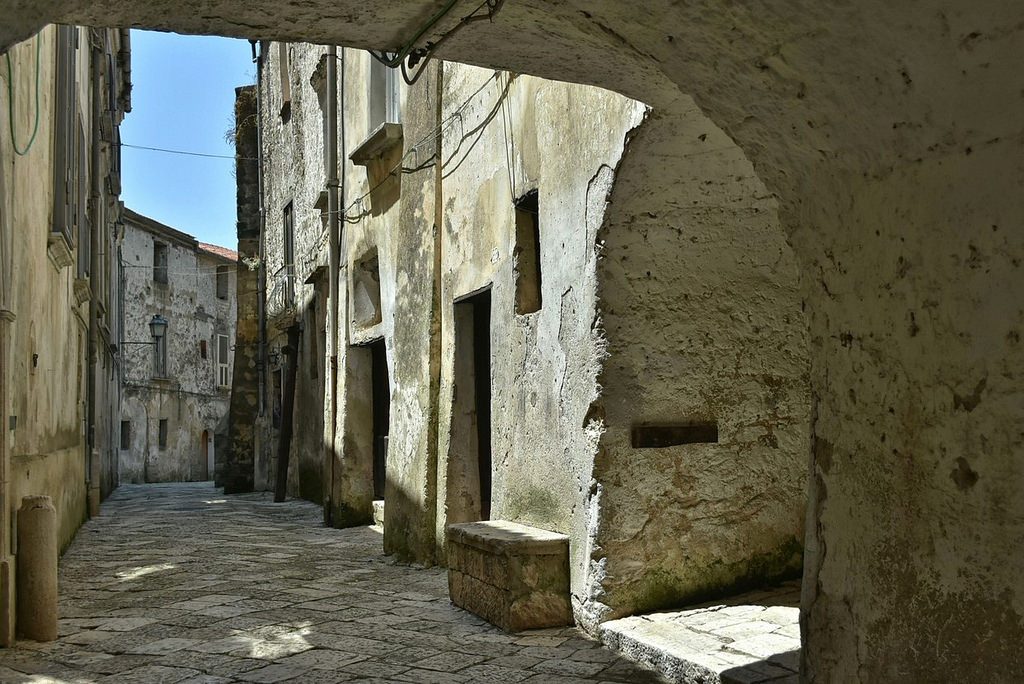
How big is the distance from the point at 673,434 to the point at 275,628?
7.44 ft

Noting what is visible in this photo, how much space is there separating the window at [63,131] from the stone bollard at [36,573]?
325 centimetres

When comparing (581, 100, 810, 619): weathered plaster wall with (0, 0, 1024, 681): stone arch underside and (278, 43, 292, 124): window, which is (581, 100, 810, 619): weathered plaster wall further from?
(278, 43, 292, 124): window

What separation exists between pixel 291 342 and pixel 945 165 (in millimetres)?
13368

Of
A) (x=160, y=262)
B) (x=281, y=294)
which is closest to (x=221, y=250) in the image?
(x=160, y=262)

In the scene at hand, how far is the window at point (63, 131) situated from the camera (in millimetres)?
7719

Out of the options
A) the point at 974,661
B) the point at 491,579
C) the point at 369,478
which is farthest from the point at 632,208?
the point at 369,478

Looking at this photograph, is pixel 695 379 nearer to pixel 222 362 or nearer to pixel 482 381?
pixel 482 381

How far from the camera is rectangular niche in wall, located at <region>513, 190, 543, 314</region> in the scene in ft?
19.5

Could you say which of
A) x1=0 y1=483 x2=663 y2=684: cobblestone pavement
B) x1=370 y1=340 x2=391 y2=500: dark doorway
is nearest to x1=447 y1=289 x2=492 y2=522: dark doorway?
x1=0 y1=483 x2=663 y2=684: cobblestone pavement

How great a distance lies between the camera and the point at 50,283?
7.58 metres

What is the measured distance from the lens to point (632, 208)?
4.76 m

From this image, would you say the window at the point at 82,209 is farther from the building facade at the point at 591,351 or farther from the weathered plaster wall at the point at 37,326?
the building facade at the point at 591,351

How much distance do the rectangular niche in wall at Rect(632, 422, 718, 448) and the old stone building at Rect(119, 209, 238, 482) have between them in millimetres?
22382

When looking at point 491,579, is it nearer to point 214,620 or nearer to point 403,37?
point 214,620
